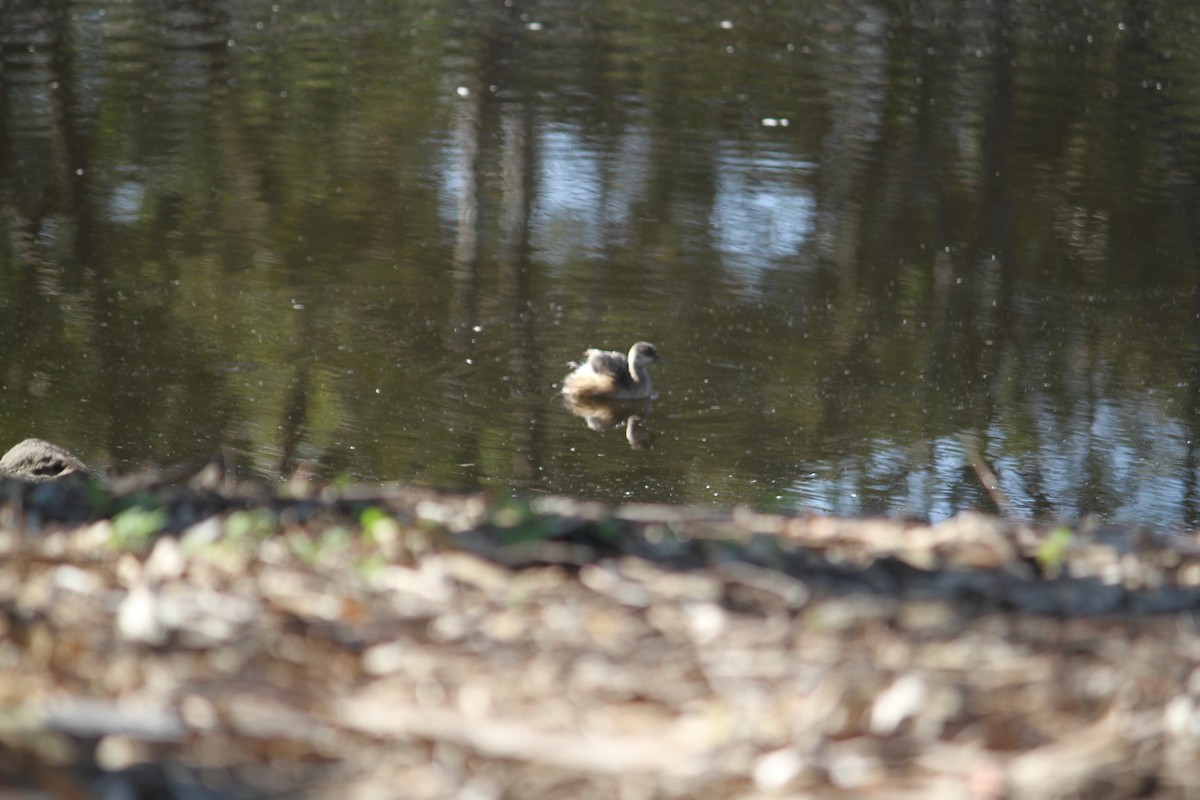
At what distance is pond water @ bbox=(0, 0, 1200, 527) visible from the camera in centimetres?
1019

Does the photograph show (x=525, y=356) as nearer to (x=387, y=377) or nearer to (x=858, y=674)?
(x=387, y=377)

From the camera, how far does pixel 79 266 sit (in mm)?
13383

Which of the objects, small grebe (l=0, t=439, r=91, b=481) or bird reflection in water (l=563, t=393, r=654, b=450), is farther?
bird reflection in water (l=563, t=393, r=654, b=450)

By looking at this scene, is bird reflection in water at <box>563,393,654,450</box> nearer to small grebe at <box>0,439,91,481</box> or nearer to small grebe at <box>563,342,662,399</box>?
small grebe at <box>563,342,662,399</box>

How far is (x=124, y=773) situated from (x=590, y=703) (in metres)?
1.04

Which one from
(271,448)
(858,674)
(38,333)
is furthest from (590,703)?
(38,333)

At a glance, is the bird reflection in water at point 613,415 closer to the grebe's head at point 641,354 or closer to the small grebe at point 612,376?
the small grebe at point 612,376

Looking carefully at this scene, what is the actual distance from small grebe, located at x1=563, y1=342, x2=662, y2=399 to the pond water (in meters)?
0.27

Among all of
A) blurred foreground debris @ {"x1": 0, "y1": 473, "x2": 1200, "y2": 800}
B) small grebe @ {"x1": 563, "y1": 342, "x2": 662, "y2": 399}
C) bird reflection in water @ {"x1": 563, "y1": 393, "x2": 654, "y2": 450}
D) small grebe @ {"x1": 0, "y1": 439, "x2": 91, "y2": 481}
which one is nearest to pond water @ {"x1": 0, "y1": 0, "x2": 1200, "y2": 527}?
bird reflection in water @ {"x1": 563, "y1": 393, "x2": 654, "y2": 450}

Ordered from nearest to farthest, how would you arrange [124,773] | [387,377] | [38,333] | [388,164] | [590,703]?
1. [124,773]
2. [590,703]
3. [387,377]
4. [38,333]
5. [388,164]

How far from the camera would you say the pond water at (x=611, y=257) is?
10.2m

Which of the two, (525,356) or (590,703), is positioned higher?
(590,703)

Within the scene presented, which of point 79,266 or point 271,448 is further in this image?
point 79,266

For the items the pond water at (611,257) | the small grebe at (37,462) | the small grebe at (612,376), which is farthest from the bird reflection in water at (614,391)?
the small grebe at (37,462)
